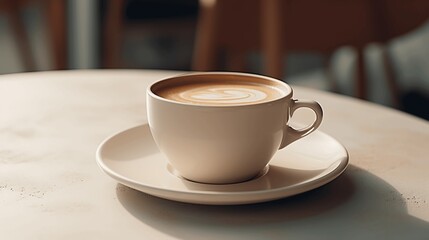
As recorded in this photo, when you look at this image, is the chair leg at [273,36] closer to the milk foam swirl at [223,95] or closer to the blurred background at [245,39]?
the blurred background at [245,39]

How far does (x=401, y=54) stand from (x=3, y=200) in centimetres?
169

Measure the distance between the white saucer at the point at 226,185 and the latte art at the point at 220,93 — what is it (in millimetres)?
60

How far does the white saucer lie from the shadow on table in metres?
0.01

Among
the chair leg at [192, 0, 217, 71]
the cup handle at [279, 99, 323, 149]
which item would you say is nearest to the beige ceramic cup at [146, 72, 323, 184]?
the cup handle at [279, 99, 323, 149]

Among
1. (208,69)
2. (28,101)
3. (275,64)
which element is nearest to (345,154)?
(28,101)

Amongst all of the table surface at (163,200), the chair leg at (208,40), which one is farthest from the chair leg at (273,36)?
the table surface at (163,200)

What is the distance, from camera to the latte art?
1.78 feet

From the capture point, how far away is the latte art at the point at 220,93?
0.54 metres

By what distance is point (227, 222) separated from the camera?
48cm

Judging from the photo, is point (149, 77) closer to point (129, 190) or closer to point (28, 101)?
point (28, 101)

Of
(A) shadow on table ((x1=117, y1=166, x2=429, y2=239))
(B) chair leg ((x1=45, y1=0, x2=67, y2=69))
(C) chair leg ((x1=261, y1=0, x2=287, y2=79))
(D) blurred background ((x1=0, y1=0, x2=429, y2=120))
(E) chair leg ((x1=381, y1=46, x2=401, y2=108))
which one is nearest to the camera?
(A) shadow on table ((x1=117, y1=166, x2=429, y2=239))

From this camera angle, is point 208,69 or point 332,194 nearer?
point 332,194

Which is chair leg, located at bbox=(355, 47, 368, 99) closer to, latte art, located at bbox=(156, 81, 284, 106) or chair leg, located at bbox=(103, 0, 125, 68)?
chair leg, located at bbox=(103, 0, 125, 68)

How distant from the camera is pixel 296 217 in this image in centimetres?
49
